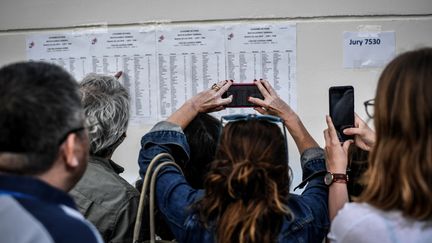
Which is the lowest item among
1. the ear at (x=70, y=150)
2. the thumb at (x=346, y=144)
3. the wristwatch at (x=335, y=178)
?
the wristwatch at (x=335, y=178)

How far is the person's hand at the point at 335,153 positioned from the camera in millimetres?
1212

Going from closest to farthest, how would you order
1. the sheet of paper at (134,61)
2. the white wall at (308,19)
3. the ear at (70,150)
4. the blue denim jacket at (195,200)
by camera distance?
the ear at (70,150) < the blue denim jacket at (195,200) < the white wall at (308,19) < the sheet of paper at (134,61)

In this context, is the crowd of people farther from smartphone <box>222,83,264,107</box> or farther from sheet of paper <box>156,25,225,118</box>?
sheet of paper <box>156,25,225,118</box>

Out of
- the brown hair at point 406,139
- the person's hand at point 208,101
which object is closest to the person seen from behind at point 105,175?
the person's hand at point 208,101

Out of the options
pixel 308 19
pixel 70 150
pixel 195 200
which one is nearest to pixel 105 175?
pixel 195 200

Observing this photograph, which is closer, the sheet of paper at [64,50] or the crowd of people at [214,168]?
the crowd of people at [214,168]

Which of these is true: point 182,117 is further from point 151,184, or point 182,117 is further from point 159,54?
point 159,54

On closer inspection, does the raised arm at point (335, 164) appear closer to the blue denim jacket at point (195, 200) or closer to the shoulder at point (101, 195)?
the blue denim jacket at point (195, 200)

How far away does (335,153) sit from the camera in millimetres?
1228

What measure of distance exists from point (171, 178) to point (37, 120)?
1.57 ft

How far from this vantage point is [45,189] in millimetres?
831

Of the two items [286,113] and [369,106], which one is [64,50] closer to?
[286,113]

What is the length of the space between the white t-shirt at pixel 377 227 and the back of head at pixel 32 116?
0.56 meters

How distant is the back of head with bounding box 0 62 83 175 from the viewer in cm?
81
